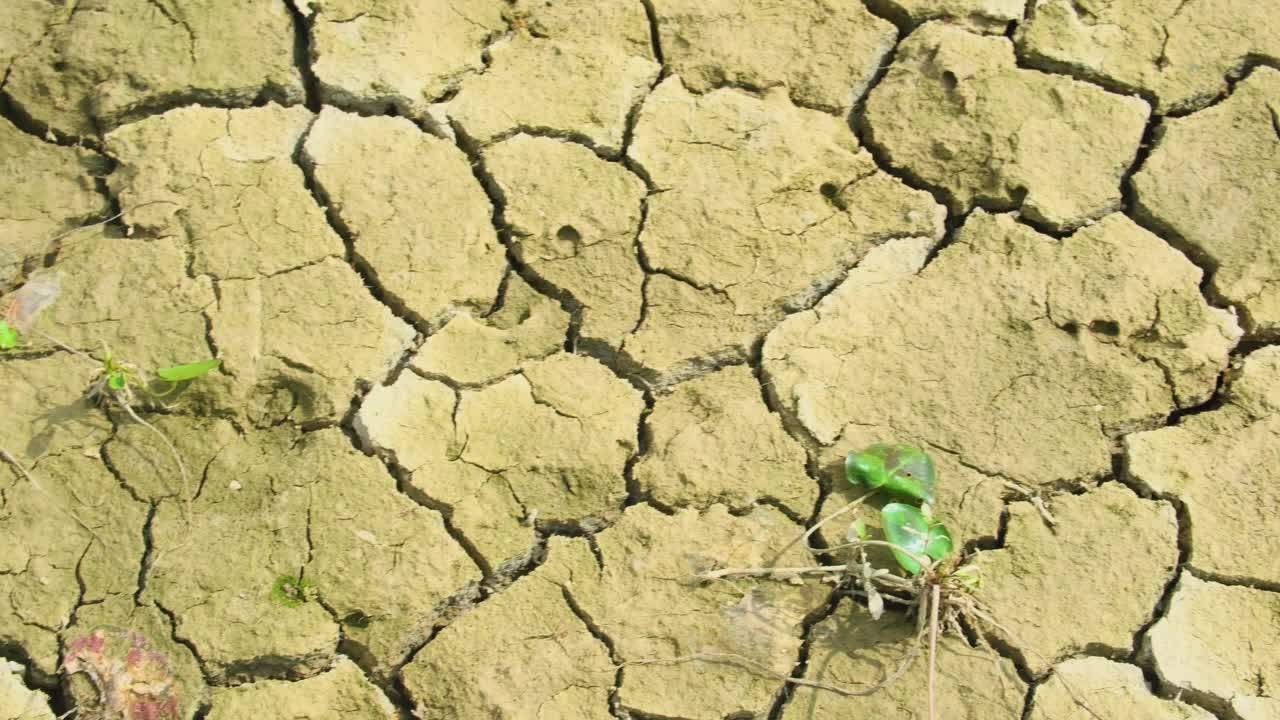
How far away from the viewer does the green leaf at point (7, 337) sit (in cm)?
267

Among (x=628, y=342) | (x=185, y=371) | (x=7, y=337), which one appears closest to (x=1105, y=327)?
(x=628, y=342)

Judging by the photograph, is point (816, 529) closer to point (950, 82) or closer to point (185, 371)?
point (950, 82)

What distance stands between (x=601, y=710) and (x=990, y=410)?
1.09m

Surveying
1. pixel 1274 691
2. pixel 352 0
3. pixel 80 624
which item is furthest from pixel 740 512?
pixel 352 0

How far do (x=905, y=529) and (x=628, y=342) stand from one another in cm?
76

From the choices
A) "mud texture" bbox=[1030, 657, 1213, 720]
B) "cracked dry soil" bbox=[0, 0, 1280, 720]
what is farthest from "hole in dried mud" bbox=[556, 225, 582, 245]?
"mud texture" bbox=[1030, 657, 1213, 720]

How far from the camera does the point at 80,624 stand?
2463 millimetres

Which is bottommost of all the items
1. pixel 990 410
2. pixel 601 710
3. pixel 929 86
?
pixel 601 710

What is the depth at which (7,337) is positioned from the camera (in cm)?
268

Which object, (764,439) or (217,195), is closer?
(764,439)

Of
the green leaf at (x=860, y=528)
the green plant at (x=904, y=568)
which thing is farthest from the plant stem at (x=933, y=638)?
the green leaf at (x=860, y=528)

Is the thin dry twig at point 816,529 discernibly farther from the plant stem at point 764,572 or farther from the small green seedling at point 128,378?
the small green seedling at point 128,378

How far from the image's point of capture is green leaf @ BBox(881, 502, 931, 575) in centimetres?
244

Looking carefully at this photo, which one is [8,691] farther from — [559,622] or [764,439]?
[764,439]
